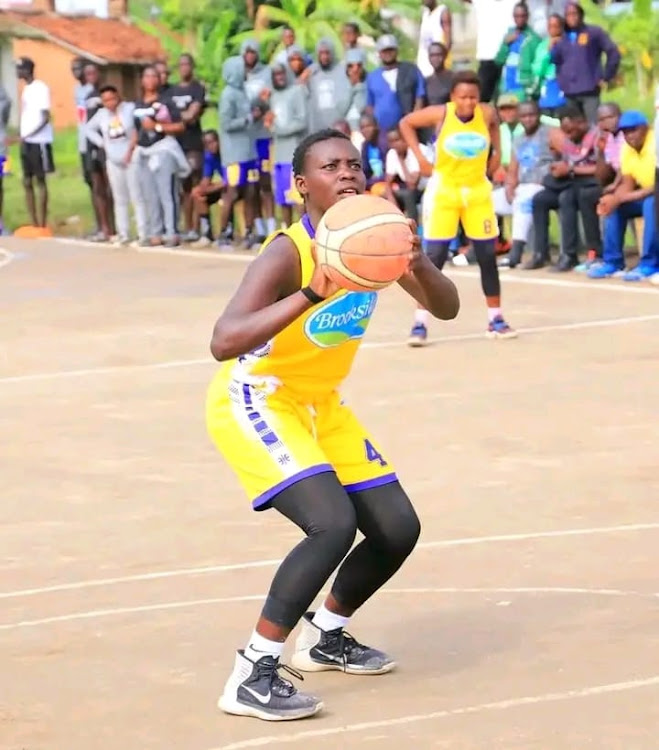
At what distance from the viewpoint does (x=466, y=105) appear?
1260 cm

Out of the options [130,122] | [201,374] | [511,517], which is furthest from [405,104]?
[511,517]

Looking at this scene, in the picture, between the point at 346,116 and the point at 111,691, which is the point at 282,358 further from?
the point at 346,116

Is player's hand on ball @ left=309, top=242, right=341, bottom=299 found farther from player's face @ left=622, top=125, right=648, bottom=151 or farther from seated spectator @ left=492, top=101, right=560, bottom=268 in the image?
seated spectator @ left=492, top=101, right=560, bottom=268

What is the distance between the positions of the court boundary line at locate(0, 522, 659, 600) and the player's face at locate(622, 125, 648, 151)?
9026 millimetres

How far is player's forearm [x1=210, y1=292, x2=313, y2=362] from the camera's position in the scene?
16.4ft

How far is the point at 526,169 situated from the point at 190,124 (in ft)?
16.9

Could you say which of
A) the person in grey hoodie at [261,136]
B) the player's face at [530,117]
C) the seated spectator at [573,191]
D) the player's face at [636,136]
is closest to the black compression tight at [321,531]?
the player's face at [636,136]

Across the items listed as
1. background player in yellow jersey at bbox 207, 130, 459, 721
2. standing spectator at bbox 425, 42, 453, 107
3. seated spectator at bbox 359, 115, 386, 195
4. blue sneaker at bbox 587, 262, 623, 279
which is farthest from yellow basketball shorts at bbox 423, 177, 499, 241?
background player in yellow jersey at bbox 207, 130, 459, 721

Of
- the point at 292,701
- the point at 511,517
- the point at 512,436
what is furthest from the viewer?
the point at 512,436

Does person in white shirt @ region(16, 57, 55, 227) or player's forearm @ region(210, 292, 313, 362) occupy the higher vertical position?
player's forearm @ region(210, 292, 313, 362)

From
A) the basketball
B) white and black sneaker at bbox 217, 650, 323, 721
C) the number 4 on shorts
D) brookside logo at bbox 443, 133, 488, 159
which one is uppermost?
the basketball

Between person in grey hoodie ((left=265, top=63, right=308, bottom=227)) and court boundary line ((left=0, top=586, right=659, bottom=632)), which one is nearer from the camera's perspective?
court boundary line ((left=0, top=586, right=659, bottom=632))

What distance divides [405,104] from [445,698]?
45.3ft

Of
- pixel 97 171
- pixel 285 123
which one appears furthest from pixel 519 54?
pixel 97 171
